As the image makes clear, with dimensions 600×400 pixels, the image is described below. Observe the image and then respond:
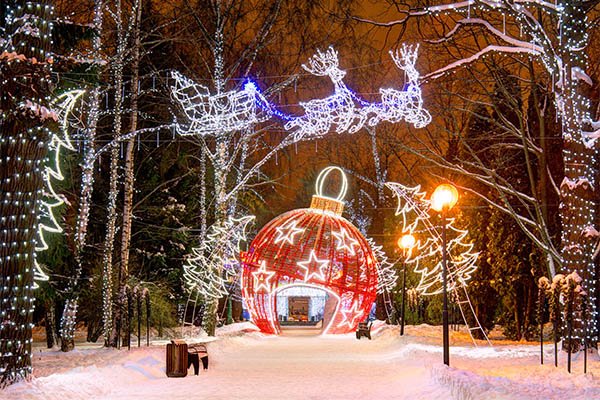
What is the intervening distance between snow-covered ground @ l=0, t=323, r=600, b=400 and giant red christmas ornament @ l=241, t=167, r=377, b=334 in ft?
17.9

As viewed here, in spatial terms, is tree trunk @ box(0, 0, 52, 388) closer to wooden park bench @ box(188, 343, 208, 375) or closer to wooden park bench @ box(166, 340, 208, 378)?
wooden park bench @ box(166, 340, 208, 378)

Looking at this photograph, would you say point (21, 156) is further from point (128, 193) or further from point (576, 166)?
point (576, 166)

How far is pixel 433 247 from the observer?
1164 inches

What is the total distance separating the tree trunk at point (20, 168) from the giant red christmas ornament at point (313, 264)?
13.8m

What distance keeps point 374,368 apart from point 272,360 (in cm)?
279

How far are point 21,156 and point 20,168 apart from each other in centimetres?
19

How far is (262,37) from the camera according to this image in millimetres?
24172

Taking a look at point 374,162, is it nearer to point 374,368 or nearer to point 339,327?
point 339,327

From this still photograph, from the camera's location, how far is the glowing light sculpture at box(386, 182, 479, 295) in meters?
21.0

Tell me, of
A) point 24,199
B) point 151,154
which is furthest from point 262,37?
point 24,199

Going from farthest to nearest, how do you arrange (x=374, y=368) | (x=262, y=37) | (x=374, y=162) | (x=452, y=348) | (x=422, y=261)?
(x=374, y=162), (x=422, y=261), (x=262, y=37), (x=452, y=348), (x=374, y=368)

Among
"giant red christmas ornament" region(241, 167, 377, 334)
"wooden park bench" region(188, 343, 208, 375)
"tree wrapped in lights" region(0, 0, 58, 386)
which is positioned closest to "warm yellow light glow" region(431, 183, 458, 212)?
"wooden park bench" region(188, 343, 208, 375)

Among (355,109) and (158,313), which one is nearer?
(355,109)

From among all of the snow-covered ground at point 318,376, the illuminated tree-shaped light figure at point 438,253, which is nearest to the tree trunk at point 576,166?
the snow-covered ground at point 318,376
